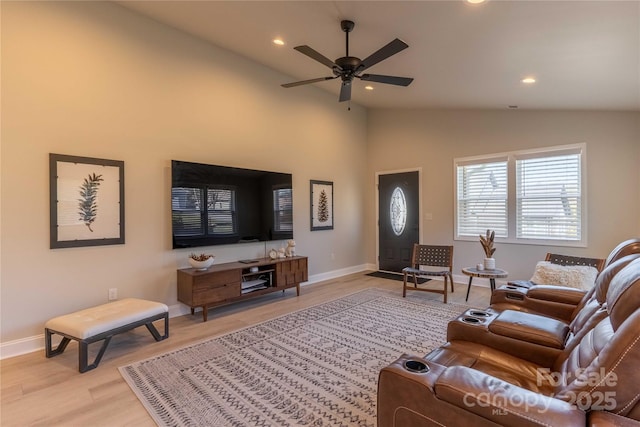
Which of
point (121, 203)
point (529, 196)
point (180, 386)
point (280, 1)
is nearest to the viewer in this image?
point (180, 386)

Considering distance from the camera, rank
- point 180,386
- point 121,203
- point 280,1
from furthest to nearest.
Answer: point 121,203, point 280,1, point 180,386

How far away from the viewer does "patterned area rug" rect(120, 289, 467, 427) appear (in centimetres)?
204

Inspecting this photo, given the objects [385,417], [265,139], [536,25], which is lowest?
[385,417]

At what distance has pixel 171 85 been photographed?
4.01 metres

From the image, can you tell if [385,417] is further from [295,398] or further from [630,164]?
[630,164]

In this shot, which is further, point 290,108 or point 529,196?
point 290,108

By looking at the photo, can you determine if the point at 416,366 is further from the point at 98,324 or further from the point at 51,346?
the point at 51,346

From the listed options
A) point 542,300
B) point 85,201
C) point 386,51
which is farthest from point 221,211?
point 542,300

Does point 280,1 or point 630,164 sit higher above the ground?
point 280,1

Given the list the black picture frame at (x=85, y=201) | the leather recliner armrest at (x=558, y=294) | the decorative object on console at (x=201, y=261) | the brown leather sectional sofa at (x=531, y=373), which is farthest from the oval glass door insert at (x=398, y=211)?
the black picture frame at (x=85, y=201)

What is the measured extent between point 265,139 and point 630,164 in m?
5.11

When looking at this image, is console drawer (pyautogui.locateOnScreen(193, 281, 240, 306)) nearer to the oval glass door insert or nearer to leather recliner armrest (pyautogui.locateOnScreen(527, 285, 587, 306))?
leather recliner armrest (pyautogui.locateOnScreen(527, 285, 587, 306))

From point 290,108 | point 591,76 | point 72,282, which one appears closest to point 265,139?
point 290,108

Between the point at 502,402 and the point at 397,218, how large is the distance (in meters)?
5.60
